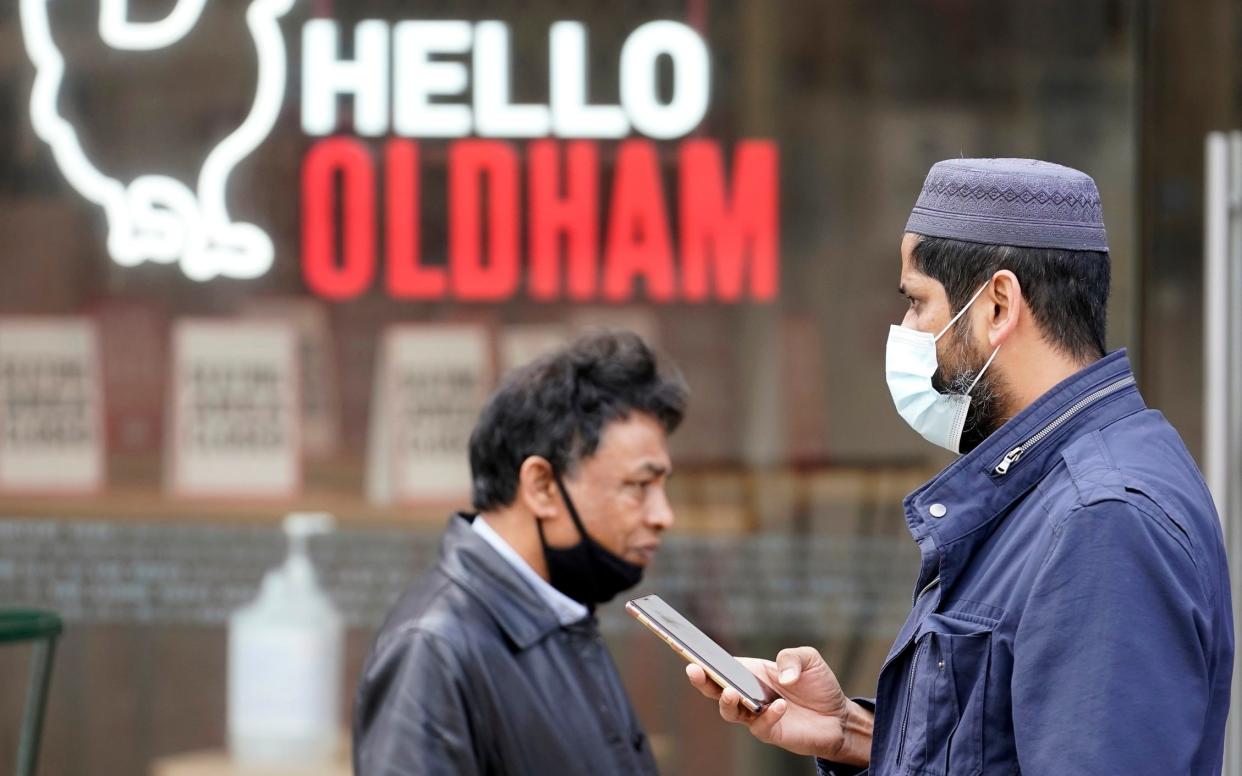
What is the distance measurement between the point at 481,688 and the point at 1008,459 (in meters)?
1.20

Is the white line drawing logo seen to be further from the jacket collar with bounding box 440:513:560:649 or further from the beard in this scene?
the beard

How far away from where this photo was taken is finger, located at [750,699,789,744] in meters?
2.02

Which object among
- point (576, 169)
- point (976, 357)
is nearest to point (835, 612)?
point (576, 169)

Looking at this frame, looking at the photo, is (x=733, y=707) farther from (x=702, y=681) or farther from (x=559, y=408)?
(x=559, y=408)

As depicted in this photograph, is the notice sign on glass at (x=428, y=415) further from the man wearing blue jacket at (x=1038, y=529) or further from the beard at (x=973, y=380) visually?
the beard at (x=973, y=380)

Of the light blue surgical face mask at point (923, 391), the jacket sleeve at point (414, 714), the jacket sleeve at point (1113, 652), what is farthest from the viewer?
the jacket sleeve at point (414, 714)

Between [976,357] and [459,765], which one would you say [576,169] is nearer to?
[459,765]

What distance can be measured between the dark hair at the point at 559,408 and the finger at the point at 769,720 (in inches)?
40.6

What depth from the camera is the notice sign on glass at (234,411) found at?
4.80 m

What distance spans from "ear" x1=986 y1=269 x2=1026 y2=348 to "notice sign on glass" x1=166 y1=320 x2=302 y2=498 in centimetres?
328

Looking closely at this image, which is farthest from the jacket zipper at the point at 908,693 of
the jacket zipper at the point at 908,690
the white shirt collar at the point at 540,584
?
the white shirt collar at the point at 540,584

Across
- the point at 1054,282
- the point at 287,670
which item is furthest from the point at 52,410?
the point at 1054,282

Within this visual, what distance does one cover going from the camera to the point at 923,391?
2.01 metres

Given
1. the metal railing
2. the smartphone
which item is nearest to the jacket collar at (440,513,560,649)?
the smartphone
